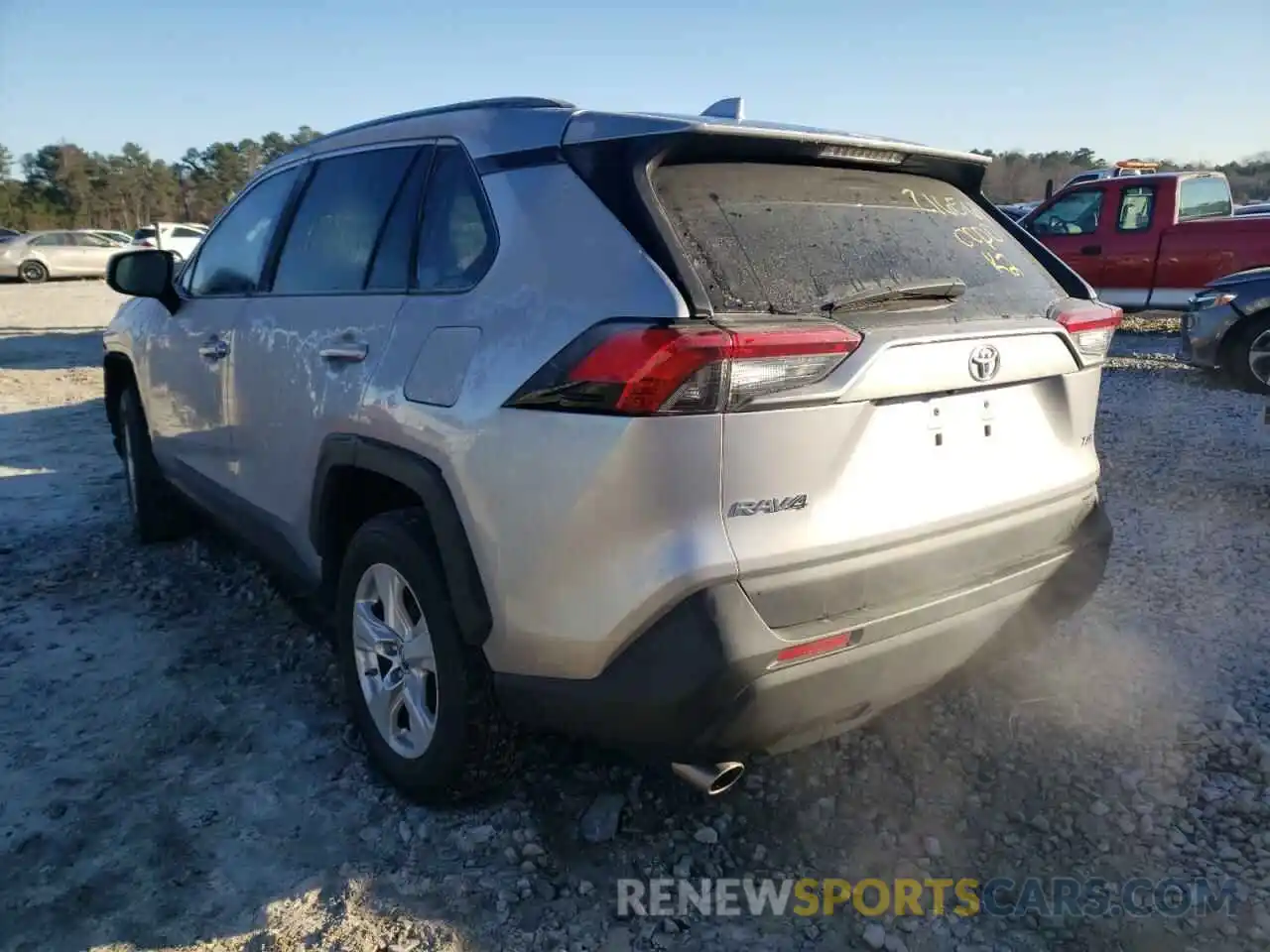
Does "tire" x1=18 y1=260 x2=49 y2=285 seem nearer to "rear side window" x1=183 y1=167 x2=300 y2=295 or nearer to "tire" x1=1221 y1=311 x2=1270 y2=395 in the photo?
"rear side window" x1=183 y1=167 x2=300 y2=295

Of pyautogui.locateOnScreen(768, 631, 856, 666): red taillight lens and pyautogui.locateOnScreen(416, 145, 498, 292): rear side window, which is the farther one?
pyautogui.locateOnScreen(416, 145, 498, 292): rear side window

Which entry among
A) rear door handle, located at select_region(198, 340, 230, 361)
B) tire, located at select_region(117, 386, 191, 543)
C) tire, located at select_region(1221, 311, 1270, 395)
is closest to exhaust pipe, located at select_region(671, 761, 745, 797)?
rear door handle, located at select_region(198, 340, 230, 361)

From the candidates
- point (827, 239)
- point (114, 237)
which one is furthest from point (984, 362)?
point (114, 237)

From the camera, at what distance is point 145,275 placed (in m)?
4.02

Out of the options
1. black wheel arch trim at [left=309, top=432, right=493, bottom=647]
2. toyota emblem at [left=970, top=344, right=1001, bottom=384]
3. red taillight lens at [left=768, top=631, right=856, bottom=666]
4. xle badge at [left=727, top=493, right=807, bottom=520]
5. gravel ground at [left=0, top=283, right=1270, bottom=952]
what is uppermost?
toyota emblem at [left=970, top=344, right=1001, bottom=384]

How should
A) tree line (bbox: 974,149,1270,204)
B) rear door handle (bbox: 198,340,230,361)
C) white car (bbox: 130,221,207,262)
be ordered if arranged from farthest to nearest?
tree line (bbox: 974,149,1270,204), white car (bbox: 130,221,207,262), rear door handle (bbox: 198,340,230,361)

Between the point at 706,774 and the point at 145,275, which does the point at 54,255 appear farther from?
the point at 706,774

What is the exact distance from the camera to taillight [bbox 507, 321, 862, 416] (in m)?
1.86

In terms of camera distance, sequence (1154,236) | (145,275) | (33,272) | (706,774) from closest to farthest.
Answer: (706,774) < (145,275) < (1154,236) < (33,272)

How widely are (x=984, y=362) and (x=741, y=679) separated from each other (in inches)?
38.0

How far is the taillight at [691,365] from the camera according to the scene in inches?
73.4

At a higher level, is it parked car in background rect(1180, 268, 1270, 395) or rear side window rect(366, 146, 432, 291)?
rear side window rect(366, 146, 432, 291)

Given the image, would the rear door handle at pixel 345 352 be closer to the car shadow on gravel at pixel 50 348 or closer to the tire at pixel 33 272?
the car shadow on gravel at pixel 50 348

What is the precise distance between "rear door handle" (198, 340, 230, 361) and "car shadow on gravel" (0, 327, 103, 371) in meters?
9.43
